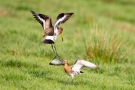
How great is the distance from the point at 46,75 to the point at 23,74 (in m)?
0.56

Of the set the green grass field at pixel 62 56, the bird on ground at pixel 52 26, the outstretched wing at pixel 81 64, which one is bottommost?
the green grass field at pixel 62 56

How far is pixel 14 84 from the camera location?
294 inches

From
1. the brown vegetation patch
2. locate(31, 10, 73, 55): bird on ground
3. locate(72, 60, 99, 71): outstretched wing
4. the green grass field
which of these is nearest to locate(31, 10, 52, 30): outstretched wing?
locate(31, 10, 73, 55): bird on ground

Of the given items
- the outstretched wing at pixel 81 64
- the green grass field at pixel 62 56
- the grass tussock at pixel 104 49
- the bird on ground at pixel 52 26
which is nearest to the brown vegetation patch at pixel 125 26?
the green grass field at pixel 62 56

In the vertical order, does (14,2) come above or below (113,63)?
above

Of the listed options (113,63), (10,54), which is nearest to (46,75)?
(10,54)

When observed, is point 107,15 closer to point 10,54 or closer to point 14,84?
point 10,54

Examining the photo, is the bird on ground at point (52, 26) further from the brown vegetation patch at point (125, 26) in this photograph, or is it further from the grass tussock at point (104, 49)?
the brown vegetation patch at point (125, 26)

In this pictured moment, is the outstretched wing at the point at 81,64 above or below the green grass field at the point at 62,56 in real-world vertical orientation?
above

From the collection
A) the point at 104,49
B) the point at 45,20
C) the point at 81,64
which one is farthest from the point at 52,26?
the point at 104,49

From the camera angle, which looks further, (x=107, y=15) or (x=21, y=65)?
(x=107, y=15)

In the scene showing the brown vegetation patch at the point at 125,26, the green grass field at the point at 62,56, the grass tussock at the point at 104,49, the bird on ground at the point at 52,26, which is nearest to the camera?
the bird on ground at the point at 52,26

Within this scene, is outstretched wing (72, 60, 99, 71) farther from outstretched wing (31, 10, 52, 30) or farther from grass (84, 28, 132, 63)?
grass (84, 28, 132, 63)

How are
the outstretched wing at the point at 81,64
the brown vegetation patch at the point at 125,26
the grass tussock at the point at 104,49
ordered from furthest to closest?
the brown vegetation patch at the point at 125,26 < the grass tussock at the point at 104,49 < the outstretched wing at the point at 81,64
